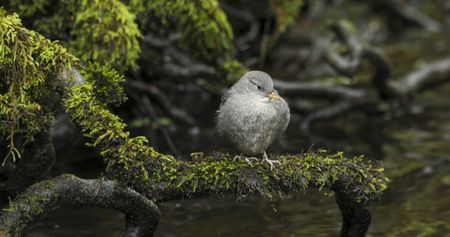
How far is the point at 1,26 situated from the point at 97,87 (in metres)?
0.83

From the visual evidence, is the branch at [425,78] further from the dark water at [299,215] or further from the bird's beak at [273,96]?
the bird's beak at [273,96]

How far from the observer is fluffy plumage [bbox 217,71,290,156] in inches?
208

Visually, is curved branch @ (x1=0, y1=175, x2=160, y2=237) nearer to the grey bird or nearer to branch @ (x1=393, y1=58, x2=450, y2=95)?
the grey bird

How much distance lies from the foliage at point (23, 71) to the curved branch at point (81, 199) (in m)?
0.31

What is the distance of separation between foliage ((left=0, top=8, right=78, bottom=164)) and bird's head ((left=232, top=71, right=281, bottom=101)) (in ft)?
4.32

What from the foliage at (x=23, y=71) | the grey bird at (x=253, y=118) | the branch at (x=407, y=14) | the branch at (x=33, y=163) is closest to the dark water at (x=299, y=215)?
the grey bird at (x=253, y=118)

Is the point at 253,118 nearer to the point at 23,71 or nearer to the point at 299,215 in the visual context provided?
the point at 23,71

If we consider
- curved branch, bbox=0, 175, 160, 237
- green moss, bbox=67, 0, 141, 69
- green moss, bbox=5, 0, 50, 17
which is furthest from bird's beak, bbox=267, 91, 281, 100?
green moss, bbox=5, 0, 50, 17

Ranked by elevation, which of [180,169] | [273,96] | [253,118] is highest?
[273,96]

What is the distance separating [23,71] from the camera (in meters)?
4.68

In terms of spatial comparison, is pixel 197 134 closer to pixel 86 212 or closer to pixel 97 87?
pixel 86 212

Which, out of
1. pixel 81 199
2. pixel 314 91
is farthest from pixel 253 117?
pixel 314 91

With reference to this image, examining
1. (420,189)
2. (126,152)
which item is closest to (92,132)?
(126,152)

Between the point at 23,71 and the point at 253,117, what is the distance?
1.66m
